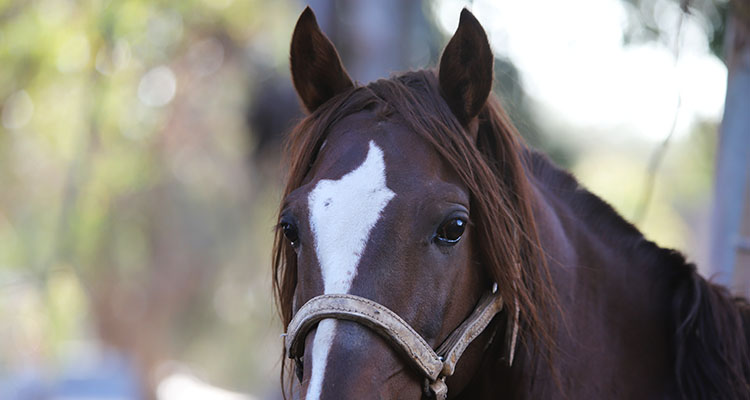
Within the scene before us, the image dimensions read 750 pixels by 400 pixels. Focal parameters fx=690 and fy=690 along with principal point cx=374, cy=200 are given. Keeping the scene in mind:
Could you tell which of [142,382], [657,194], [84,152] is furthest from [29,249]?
[657,194]

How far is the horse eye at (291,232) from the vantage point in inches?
78.3

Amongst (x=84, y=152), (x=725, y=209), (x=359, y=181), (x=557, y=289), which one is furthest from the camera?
(x=84, y=152)

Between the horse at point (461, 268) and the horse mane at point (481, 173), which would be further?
the horse mane at point (481, 173)

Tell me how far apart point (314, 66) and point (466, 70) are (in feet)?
1.75

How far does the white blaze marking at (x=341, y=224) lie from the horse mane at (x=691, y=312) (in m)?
0.87

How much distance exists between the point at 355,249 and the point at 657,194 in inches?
1006

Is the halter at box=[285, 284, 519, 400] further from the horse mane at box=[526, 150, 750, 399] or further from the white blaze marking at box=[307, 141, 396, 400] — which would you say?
the horse mane at box=[526, 150, 750, 399]

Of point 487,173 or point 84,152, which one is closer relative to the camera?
point 487,173

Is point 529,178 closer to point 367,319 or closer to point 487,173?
point 487,173

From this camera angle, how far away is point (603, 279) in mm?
2447

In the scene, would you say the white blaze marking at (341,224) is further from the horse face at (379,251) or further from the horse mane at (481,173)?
the horse mane at (481,173)

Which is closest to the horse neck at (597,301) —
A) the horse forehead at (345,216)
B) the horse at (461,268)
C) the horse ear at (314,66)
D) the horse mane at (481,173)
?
the horse at (461,268)

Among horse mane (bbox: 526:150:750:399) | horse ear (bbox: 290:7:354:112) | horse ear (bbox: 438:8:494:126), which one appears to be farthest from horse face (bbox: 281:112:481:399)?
horse mane (bbox: 526:150:750:399)

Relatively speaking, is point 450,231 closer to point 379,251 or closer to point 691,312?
point 379,251
